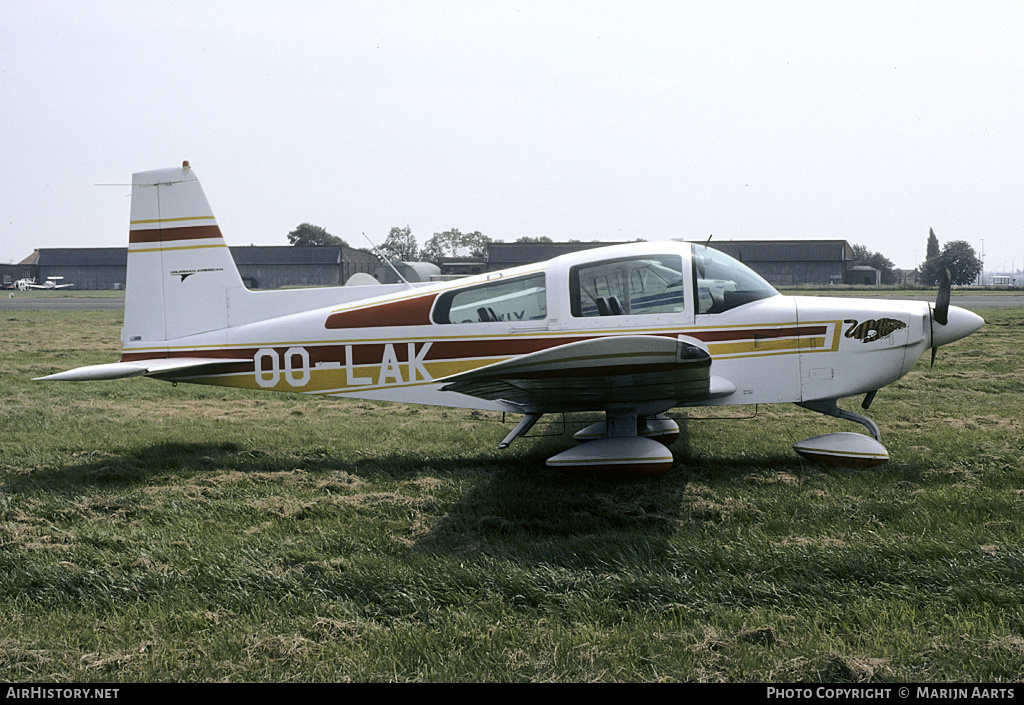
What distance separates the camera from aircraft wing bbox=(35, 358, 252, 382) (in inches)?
229

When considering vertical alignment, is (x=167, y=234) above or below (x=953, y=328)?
above

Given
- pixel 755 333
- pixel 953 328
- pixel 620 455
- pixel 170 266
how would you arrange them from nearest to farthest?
pixel 620 455 → pixel 755 333 → pixel 953 328 → pixel 170 266

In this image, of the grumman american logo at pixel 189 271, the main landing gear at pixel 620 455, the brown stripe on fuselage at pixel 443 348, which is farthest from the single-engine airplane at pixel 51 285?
the main landing gear at pixel 620 455

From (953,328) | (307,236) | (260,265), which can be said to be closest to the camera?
(953,328)

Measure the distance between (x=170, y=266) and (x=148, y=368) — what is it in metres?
1.12

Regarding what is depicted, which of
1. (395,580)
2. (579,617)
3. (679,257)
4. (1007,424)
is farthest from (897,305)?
(395,580)

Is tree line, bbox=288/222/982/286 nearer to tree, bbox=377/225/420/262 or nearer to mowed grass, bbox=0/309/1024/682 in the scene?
tree, bbox=377/225/420/262

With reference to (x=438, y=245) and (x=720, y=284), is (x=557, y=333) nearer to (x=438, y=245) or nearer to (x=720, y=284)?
(x=720, y=284)

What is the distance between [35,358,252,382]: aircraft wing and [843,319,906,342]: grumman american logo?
5.24m

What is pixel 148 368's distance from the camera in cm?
629

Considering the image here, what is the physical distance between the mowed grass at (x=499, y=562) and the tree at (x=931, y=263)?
73.2 meters

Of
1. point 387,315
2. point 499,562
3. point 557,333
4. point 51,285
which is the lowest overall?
point 499,562

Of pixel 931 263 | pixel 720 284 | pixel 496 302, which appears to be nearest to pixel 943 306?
pixel 720 284
